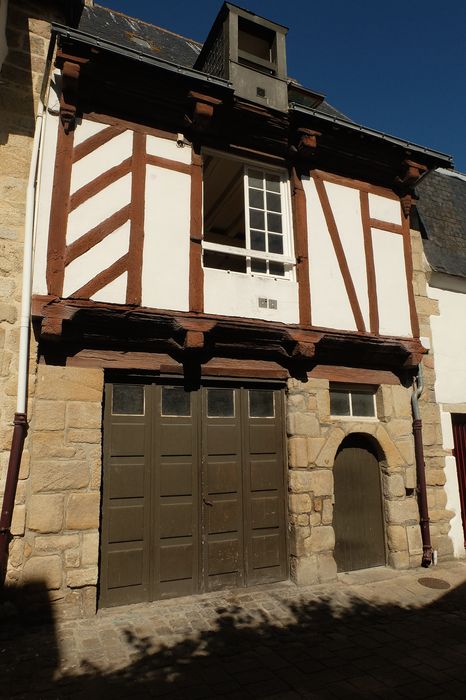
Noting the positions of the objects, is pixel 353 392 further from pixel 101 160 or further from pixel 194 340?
pixel 101 160

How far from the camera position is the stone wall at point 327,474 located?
5352 mm

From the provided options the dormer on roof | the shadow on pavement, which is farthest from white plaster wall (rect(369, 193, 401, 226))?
the shadow on pavement

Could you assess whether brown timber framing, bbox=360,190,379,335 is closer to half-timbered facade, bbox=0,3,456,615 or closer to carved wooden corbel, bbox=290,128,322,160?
half-timbered facade, bbox=0,3,456,615

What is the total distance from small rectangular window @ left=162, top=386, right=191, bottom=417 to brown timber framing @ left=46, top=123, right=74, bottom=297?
60.2 inches

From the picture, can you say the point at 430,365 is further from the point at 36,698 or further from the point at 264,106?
the point at 36,698

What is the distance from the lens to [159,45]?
7.82 meters

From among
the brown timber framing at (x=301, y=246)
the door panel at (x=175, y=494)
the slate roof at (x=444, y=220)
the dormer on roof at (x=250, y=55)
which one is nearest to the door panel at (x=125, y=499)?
the door panel at (x=175, y=494)

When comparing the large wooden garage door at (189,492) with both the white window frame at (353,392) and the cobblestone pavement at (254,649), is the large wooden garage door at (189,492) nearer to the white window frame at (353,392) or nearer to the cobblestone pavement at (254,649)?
the cobblestone pavement at (254,649)

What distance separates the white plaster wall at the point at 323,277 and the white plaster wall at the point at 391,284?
1.90 ft

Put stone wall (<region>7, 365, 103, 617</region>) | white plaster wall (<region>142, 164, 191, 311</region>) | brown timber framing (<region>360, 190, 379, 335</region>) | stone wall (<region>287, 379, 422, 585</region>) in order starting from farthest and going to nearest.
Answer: brown timber framing (<region>360, 190, 379, 335</region>), stone wall (<region>287, 379, 422, 585</region>), white plaster wall (<region>142, 164, 191, 311</region>), stone wall (<region>7, 365, 103, 617</region>)

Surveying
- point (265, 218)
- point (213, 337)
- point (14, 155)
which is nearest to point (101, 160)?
point (14, 155)

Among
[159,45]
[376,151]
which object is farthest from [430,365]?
[159,45]

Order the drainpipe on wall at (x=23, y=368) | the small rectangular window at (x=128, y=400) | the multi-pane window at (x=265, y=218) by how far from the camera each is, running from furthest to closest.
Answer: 1. the multi-pane window at (x=265, y=218)
2. the small rectangular window at (x=128, y=400)
3. the drainpipe on wall at (x=23, y=368)

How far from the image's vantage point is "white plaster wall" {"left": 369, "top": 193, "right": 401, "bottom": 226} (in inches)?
259
